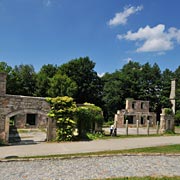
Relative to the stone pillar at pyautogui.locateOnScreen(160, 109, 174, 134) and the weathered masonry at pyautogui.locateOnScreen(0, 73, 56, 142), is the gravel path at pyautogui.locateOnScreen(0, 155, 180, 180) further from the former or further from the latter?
the stone pillar at pyautogui.locateOnScreen(160, 109, 174, 134)

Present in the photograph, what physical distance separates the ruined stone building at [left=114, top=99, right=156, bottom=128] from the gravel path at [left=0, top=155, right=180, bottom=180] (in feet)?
82.7

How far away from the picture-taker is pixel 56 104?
638 inches

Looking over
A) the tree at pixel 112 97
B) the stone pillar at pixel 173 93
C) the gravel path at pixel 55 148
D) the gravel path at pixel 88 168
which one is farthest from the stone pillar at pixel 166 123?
the stone pillar at pixel 173 93

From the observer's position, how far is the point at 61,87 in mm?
40281

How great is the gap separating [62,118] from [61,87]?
24.6 meters

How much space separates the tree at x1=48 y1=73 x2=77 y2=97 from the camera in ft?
134

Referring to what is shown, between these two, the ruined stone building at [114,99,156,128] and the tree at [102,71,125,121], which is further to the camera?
the tree at [102,71,125,121]

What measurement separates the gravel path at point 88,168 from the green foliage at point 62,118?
6449 mm

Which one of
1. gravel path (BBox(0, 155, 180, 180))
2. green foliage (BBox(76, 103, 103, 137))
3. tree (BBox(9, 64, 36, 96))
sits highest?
tree (BBox(9, 64, 36, 96))

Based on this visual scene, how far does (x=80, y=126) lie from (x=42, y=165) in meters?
9.31

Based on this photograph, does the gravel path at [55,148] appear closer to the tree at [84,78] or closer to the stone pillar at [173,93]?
the tree at [84,78]

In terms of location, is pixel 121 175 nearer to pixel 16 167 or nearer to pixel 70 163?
pixel 70 163

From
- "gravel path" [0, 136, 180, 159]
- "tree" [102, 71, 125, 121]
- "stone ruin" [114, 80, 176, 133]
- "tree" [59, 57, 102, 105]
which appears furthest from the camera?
"tree" [59, 57, 102, 105]

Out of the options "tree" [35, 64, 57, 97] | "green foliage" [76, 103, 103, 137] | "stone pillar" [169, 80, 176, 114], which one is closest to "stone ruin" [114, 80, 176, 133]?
"stone pillar" [169, 80, 176, 114]
